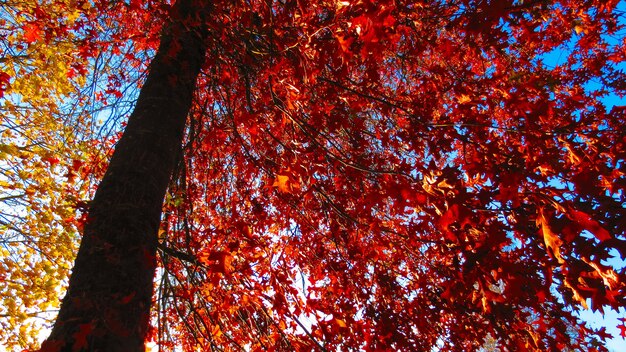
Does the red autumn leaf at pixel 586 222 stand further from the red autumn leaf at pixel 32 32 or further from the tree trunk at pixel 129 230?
the red autumn leaf at pixel 32 32

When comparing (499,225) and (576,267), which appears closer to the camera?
(576,267)

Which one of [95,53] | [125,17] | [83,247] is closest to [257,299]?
[83,247]

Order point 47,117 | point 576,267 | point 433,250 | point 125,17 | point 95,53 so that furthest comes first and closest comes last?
1. point 47,117
2. point 125,17
3. point 95,53
4. point 433,250
5. point 576,267

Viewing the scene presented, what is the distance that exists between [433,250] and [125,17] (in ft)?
18.9

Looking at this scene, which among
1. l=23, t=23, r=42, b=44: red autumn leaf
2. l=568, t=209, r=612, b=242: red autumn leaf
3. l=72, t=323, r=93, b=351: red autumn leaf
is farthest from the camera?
l=23, t=23, r=42, b=44: red autumn leaf

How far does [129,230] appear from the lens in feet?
5.79

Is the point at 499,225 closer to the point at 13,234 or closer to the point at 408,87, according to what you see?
the point at 408,87

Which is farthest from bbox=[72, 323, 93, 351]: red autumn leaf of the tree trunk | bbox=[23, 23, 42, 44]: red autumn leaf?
bbox=[23, 23, 42, 44]: red autumn leaf

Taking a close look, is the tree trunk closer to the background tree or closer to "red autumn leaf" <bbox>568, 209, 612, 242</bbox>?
the background tree

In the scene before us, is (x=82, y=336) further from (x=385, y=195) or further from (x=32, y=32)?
(x=32, y=32)

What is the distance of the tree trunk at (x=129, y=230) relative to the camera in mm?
1385

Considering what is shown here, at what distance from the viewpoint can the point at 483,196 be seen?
8.33ft

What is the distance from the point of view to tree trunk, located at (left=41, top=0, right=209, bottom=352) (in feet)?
4.54

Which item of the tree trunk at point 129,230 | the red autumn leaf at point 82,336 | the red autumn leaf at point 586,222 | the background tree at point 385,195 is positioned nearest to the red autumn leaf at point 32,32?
the background tree at point 385,195
